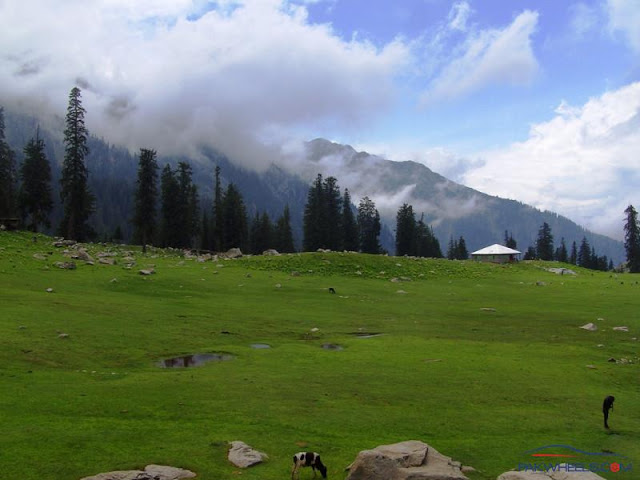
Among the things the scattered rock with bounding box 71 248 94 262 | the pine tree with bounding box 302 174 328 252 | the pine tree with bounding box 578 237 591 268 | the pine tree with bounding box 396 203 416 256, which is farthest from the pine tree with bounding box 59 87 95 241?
the pine tree with bounding box 578 237 591 268

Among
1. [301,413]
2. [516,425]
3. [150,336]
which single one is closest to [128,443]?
[301,413]

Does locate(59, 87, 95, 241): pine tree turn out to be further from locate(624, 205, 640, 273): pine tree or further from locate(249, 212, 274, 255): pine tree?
locate(624, 205, 640, 273): pine tree

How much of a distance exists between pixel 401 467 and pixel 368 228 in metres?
117

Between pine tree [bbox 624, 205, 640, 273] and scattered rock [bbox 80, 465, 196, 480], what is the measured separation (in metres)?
132

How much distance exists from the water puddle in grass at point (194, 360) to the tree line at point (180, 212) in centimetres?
5817

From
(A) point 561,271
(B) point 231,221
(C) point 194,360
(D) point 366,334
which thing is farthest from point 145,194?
(A) point 561,271

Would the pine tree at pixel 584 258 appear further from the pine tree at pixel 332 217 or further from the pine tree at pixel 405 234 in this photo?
the pine tree at pixel 332 217

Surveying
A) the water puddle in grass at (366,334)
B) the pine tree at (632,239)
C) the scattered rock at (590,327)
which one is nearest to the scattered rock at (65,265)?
the water puddle in grass at (366,334)

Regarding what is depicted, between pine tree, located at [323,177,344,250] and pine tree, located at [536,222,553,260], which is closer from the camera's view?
pine tree, located at [323,177,344,250]

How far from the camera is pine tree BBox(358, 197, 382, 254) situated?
415ft

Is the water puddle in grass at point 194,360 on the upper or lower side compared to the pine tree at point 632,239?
lower

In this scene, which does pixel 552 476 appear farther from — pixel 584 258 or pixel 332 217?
pixel 584 258

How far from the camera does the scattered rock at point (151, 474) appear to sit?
1041 cm

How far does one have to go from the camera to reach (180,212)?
9969 cm
